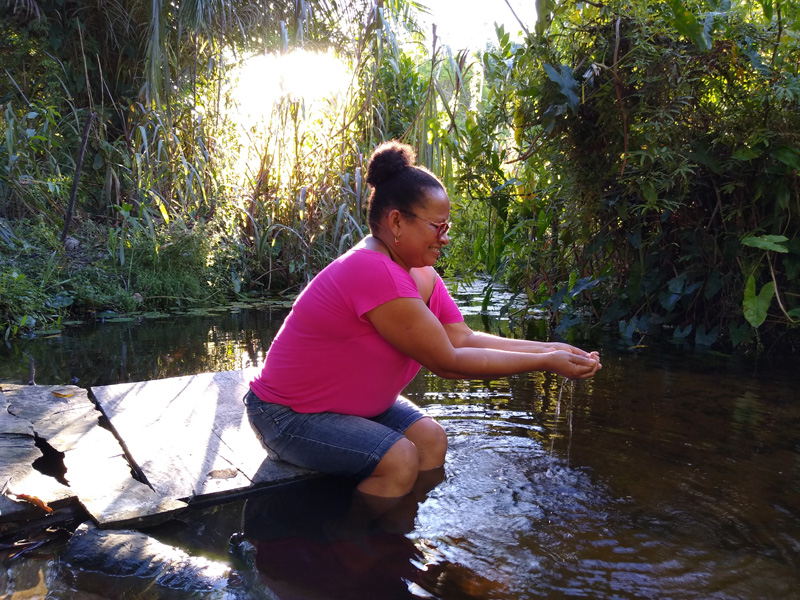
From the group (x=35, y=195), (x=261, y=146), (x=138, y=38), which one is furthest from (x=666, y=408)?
(x=138, y=38)

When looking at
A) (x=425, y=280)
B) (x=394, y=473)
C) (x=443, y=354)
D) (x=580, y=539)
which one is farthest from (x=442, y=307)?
(x=580, y=539)

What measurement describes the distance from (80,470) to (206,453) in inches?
15.9

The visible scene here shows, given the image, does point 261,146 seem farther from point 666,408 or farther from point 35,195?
point 666,408

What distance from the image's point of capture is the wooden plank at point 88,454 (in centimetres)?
200

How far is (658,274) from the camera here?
4508mm

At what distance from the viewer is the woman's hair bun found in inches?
87.1

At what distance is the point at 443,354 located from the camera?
85.0 inches

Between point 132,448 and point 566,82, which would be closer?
point 132,448

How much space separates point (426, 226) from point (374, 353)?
1.42 ft

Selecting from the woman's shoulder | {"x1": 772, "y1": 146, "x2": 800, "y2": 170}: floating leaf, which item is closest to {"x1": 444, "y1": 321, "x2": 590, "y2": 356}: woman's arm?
the woman's shoulder

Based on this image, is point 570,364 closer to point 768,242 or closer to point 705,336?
point 768,242

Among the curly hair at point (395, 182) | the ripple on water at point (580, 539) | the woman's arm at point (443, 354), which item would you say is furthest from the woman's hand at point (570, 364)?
the curly hair at point (395, 182)

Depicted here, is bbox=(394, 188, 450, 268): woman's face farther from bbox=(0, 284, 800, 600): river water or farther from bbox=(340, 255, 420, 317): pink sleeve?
bbox=(0, 284, 800, 600): river water

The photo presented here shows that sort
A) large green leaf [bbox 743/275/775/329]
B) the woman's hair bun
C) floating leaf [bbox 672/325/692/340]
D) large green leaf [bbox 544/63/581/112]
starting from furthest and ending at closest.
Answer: floating leaf [bbox 672/325/692/340]
large green leaf [bbox 743/275/775/329]
large green leaf [bbox 544/63/581/112]
the woman's hair bun
